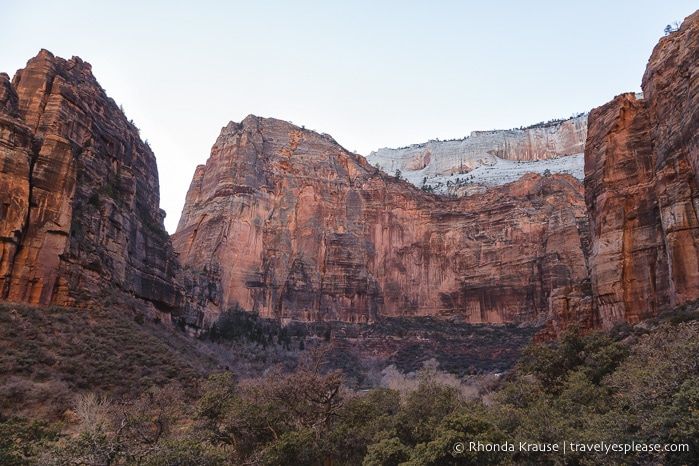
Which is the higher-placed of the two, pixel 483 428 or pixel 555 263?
pixel 555 263

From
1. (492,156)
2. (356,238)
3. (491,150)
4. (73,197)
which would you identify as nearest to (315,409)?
(73,197)

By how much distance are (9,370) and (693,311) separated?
108ft

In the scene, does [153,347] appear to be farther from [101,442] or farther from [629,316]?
[629,316]

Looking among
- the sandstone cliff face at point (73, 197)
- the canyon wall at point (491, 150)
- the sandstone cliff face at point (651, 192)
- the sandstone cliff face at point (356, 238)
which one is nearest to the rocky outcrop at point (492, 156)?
the canyon wall at point (491, 150)

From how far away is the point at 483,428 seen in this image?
14.1m

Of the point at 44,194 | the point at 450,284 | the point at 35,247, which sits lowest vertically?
the point at 35,247

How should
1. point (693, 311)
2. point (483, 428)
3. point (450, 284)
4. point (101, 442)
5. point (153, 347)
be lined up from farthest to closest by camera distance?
point (450, 284) → point (153, 347) → point (693, 311) → point (483, 428) → point (101, 442)

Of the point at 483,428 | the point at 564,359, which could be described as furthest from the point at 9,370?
the point at 564,359

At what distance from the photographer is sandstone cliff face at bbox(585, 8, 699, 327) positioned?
82.3 feet

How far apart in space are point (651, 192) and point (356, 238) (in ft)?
172

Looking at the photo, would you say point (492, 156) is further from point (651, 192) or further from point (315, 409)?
point (315, 409)

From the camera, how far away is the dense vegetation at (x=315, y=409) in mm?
11594

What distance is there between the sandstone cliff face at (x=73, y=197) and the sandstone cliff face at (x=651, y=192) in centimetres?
3578

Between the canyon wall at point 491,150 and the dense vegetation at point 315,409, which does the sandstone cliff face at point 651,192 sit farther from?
the canyon wall at point 491,150
